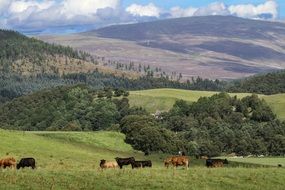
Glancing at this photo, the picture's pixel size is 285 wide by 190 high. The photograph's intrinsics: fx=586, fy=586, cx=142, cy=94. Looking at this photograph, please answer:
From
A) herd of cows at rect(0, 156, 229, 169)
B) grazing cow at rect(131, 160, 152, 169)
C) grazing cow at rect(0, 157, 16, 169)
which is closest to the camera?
grazing cow at rect(0, 157, 16, 169)

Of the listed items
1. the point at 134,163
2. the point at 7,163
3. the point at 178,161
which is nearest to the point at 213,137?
the point at 178,161

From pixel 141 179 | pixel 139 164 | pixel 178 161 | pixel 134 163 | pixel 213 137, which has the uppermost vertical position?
pixel 141 179

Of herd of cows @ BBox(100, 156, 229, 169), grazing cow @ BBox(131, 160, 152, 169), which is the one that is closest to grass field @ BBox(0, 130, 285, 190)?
herd of cows @ BBox(100, 156, 229, 169)

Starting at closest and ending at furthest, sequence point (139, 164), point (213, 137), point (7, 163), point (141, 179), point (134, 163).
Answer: point (141, 179)
point (7, 163)
point (134, 163)
point (139, 164)
point (213, 137)

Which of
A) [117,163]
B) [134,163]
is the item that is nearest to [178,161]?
[134,163]

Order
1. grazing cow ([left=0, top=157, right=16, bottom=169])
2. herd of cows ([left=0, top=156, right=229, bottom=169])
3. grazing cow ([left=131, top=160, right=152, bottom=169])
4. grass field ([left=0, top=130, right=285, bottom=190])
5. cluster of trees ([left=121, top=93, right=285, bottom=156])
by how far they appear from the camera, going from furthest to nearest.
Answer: cluster of trees ([left=121, top=93, right=285, bottom=156]) → grazing cow ([left=131, top=160, right=152, bottom=169]) → herd of cows ([left=0, top=156, right=229, bottom=169]) → grazing cow ([left=0, top=157, right=16, bottom=169]) → grass field ([left=0, top=130, right=285, bottom=190])

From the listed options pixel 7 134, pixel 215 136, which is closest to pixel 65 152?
pixel 7 134

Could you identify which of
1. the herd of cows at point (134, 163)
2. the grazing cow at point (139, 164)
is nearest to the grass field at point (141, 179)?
the herd of cows at point (134, 163)

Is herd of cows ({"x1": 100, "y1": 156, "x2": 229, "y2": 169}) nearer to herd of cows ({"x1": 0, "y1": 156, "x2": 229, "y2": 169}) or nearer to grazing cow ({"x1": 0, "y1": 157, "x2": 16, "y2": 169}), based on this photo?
herd of cows ({"x1": 0, "y1": 156, "x2": 229, "y2": 169})

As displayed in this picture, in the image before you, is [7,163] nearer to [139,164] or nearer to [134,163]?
[134,163]

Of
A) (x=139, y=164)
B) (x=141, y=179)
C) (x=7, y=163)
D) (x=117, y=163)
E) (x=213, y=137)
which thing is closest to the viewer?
(x=141, y=179)

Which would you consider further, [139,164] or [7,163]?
[139,164]

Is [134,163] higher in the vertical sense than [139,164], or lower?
higher

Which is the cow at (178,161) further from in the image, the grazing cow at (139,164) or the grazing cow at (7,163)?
the grazing cow at (7,163)
